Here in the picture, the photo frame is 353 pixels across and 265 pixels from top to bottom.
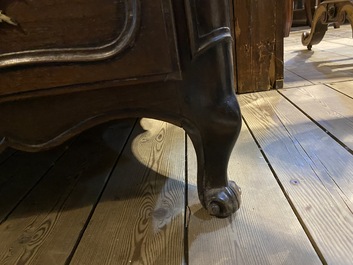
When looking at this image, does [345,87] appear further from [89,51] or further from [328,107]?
[89,51]

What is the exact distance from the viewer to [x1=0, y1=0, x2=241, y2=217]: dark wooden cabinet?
0.45 metres

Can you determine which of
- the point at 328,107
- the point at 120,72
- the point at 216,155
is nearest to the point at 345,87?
the point at 328,107

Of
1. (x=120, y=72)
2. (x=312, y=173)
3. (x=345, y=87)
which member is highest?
(x=120, y=72)

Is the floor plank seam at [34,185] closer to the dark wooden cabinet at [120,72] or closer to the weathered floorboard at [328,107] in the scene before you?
the dark wooden cabinet at [120,72]

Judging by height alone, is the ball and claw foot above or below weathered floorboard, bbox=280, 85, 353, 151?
above

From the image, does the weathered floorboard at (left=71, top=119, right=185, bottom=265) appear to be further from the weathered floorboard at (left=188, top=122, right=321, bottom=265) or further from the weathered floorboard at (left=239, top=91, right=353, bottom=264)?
the weathered floorboard at (left=239, top=91, right=353, bottom=264)

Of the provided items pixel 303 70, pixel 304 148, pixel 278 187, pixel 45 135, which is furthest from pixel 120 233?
pixel 303 70

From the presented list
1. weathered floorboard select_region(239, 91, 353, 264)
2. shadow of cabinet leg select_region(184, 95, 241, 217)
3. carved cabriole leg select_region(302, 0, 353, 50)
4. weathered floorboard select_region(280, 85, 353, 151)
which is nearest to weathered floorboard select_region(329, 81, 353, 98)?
weathered floorboard select_region(280, 85, 353, 151)

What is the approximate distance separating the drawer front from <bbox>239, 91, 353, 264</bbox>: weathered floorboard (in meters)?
0.35

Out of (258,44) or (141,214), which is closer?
(141,214)

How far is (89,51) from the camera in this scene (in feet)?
1.52

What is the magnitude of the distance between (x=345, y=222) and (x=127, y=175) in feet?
1.52

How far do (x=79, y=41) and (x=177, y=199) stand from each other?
341 millimetres

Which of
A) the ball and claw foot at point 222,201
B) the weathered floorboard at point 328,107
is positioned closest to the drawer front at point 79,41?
the ball and claw foot at point 222,201
